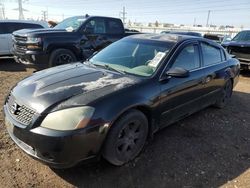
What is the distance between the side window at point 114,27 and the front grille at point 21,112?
6.13 meters

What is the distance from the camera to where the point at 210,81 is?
4.79 m

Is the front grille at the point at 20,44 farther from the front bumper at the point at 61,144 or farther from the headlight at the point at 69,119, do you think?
the headlight at the point at 69,119

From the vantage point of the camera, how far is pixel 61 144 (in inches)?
104

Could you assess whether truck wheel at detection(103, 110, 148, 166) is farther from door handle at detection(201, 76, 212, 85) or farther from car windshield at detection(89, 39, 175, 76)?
door handle at detection(201, 76, 212, 85)

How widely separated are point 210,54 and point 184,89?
1365 millimetres

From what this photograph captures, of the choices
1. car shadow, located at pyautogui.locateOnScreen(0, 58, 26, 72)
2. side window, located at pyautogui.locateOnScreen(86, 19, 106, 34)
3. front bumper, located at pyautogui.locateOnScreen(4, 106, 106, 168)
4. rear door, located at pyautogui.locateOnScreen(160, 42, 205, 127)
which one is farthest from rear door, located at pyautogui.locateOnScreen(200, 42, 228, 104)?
car shadow, located at pyautogui.locateOnScreen(0, 58, 26, 72)

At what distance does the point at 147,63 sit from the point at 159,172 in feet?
5.13

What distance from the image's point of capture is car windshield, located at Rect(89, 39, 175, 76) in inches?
152

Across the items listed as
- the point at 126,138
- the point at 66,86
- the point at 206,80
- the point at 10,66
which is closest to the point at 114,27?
the point at 10,66

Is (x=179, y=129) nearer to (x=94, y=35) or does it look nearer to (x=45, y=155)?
(x=45, y=155)

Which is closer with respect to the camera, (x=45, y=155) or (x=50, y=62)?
(x=45, y=155)

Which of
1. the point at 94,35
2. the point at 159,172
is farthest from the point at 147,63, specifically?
the point at 94,35

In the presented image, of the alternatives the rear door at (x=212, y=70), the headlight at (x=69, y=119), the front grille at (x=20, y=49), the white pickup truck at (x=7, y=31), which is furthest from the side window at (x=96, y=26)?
the headlight at (x=69, y=119)

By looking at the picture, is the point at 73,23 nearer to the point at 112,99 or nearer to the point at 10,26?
the point at 10,26
